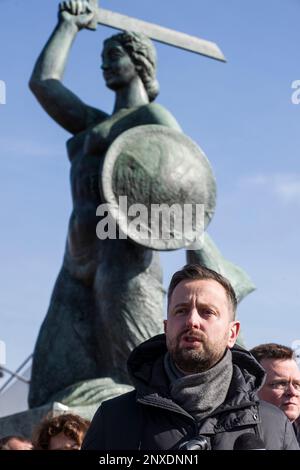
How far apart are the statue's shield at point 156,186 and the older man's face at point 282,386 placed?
348 centimetres

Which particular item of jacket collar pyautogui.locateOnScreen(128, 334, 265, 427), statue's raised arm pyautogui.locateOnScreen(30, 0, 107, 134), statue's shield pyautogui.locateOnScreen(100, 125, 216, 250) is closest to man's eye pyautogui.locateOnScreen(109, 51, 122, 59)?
statue's raised arm pyautogui.locateOnScreen(30, 0, 107, 134)

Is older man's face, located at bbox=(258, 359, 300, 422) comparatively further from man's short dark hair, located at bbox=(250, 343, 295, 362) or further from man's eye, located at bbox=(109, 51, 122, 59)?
man's eye, located at bbox=(109, 51, 122, 59)

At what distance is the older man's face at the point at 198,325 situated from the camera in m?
2.99

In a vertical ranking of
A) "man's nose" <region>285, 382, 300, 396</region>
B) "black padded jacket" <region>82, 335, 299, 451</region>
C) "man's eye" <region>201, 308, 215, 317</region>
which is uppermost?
"man's eye" <region>201, 308, 215, 317</region>

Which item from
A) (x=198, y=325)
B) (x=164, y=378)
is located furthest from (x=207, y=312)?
(x=164, y=378)

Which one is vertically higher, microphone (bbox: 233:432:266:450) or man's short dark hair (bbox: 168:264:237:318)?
man's short dark hair (bbox: 168:264:237:318)

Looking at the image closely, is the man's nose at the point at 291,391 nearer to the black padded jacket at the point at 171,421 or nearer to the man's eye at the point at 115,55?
the black padded jacket at the point at 171,421

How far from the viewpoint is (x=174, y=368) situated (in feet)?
10.1

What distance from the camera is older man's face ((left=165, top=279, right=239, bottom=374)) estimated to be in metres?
2.99

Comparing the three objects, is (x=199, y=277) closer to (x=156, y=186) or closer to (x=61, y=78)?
(x=156, y=186)

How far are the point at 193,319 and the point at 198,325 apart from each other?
0.07ft

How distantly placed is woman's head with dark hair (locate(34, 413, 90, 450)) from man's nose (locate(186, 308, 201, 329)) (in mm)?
1933

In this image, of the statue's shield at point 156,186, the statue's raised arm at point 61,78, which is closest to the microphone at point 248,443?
the statue's shield at point 156,186
